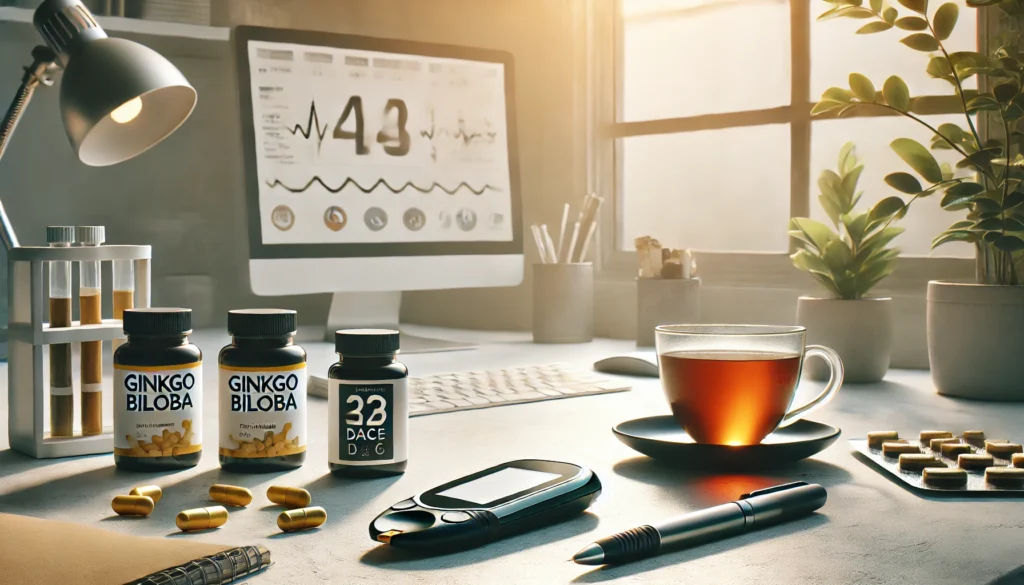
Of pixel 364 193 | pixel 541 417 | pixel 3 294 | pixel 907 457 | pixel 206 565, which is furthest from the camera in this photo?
pixel 3 294

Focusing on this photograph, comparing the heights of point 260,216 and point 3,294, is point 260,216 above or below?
above

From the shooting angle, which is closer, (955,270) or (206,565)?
(206,565)

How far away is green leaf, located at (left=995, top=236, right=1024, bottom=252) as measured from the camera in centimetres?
119

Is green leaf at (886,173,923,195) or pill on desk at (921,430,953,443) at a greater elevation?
green leaf at (886,173,923,195)

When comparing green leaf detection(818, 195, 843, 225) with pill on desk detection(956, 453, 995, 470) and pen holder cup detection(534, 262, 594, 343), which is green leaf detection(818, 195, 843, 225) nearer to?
pen holder cup detection(534, 262, 594, 343)

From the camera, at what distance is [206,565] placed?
0.54m

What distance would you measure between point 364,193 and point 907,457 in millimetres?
1071

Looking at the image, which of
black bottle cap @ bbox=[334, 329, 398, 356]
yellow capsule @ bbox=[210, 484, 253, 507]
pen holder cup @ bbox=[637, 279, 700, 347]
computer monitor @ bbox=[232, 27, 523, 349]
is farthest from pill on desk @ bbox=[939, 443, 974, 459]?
computer monitor @ bbox=[232, 27, 523, 349]

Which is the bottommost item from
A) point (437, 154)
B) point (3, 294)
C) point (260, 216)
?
point (3, 294)

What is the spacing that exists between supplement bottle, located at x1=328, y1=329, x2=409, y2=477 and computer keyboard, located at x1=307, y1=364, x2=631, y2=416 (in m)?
0.28

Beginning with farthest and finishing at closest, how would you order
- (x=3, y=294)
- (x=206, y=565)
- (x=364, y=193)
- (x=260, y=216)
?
(x=3, y=294)
(x=364, y=193)
(x=260, y=216)
(x=206, y=565)

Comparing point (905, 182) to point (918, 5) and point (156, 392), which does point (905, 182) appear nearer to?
point (918, 5)

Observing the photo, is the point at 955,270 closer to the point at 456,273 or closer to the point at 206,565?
the point at 456,273

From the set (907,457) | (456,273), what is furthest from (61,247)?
(456,273)
